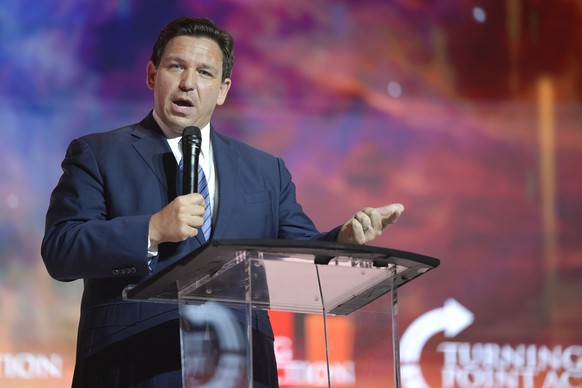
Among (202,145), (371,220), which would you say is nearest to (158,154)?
(202,145)

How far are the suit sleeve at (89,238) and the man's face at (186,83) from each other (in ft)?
0.96

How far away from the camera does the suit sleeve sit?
1866mm

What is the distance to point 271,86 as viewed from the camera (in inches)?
162

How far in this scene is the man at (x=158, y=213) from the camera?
1.87 meters

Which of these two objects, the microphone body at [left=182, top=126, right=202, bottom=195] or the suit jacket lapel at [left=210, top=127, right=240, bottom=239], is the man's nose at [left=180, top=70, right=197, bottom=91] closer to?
the suit jacket lapel at [left=210, top=127, right=240, bottom=239]

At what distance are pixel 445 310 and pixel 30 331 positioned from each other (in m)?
1.81

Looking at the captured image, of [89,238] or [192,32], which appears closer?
[89,238]

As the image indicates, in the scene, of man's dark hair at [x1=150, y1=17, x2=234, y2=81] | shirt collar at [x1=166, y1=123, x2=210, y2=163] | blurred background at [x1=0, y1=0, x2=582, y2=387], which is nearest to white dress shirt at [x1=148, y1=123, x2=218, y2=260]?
shirt collar at [x1=166, y1=123, x2=210, y2=163]

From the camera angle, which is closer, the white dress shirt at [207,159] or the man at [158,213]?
the man at [158,213]

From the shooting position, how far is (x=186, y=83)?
2252 millimetres

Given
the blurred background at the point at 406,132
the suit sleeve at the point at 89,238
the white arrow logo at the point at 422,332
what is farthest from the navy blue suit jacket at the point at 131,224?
the white arrow logo at the point at 422,332

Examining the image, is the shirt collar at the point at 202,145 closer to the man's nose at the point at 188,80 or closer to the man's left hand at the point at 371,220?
the man's nose at the point at 188,80

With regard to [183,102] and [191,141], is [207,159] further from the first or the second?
[191,141]

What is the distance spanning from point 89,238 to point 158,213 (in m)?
0.18
